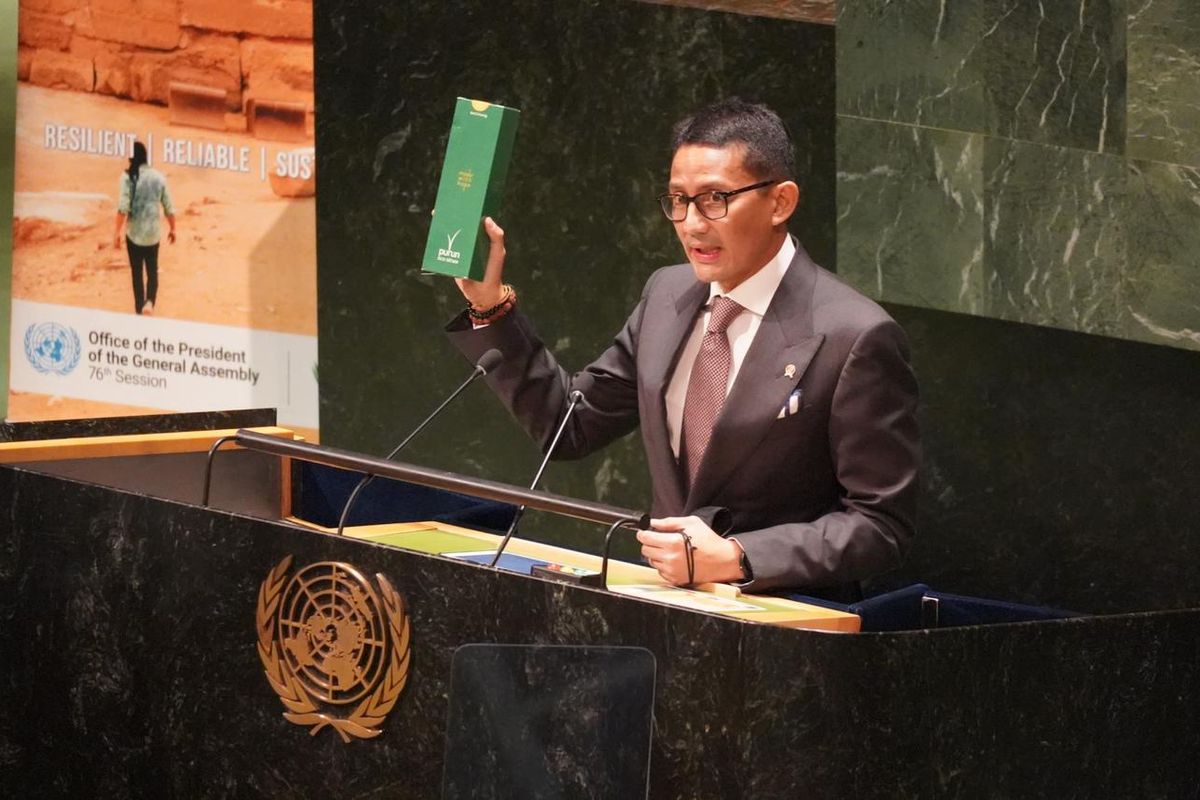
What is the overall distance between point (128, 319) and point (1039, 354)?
2993 millimetres

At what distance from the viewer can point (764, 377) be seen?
11.2ft

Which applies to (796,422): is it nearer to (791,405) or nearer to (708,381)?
(791,405)

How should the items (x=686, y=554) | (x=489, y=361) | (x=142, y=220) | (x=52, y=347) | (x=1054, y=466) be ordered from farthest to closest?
(x=52, y=347), (x=142, y=220), (x=1054, y=466), (x=489, y=361), (x=686, y=554)

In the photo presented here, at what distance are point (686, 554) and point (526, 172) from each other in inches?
118

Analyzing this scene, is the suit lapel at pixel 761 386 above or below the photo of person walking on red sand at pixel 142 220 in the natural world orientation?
below

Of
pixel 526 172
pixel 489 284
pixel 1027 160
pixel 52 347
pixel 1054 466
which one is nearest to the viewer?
pixel 489 284

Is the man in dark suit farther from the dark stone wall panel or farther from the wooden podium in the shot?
the dark stone wall panel

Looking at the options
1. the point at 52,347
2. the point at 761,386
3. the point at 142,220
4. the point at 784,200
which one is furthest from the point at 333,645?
the point at 52,347

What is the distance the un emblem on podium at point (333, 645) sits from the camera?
2887mm

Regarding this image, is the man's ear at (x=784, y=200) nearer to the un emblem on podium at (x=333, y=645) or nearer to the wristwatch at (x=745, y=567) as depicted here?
the wristwatch at (x=745, y=567)

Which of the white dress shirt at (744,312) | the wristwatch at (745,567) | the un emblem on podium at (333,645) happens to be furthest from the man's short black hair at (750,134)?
the un emblem on podium at (333,645)

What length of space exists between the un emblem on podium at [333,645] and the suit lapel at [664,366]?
834 mm

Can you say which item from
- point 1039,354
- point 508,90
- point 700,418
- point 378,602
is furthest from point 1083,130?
point 378,602

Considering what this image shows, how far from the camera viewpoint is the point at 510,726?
2.73 meters
